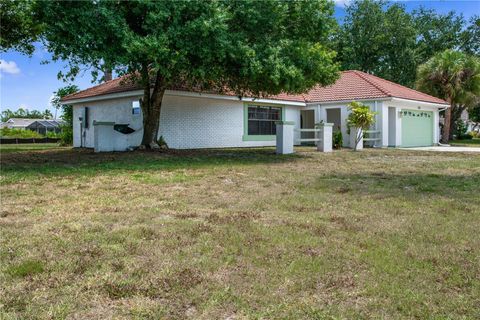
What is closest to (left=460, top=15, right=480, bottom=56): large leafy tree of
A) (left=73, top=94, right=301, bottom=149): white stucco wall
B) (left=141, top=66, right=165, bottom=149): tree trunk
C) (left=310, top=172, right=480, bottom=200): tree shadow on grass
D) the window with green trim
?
the window with green trim

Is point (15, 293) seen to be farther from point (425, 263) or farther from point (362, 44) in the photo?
point (362, 44)

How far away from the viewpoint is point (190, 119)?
62.4 feet

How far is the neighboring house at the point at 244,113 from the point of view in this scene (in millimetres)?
18469

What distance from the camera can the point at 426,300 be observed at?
2750 mm

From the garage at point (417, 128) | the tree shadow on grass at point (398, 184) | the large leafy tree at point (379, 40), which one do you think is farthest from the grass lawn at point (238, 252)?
the large leafy tree at point (379, 40)

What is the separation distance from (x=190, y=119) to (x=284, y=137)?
5023mm

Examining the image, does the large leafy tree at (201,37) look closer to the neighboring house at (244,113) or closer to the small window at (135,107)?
the small window at (135,107)

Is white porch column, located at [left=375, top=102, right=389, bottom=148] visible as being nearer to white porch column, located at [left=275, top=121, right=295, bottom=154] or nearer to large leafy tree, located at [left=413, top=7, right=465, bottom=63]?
white porch column, located at [left=275, top=121, right=295, bottom=154]

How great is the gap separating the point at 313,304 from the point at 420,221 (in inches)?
107

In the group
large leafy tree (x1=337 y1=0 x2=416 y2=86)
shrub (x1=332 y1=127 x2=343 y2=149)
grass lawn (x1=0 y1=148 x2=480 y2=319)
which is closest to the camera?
grass lawn (x1=0 y1=148 x2=480 y2=319)

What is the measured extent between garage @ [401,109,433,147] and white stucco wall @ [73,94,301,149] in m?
8.62

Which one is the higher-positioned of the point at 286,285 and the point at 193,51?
the point at 193,51

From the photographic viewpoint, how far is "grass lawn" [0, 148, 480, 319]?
269 centimetres

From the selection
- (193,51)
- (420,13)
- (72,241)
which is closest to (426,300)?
(72,241)
